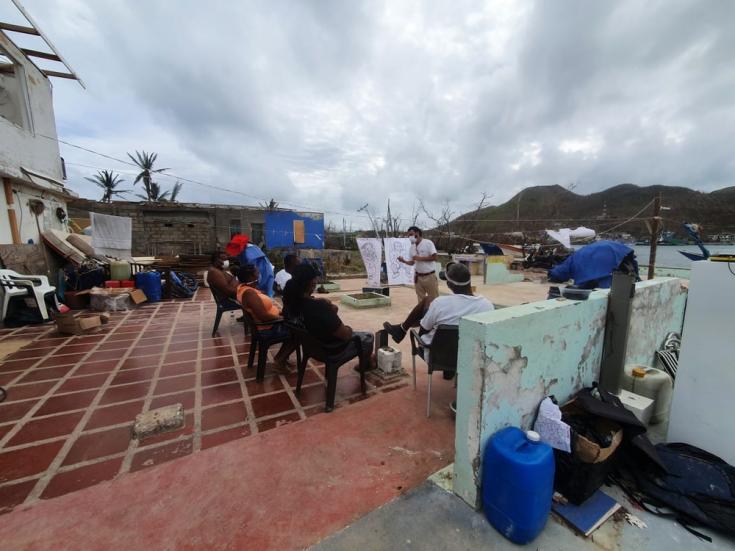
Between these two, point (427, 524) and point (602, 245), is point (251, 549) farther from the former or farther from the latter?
point (602, 245)

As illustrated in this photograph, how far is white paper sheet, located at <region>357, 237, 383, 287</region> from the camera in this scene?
7254 millimetres

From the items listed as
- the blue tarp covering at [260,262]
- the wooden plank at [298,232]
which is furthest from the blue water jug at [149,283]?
the wooden plank at [298,232]

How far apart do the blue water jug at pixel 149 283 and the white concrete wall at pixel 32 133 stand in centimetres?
320

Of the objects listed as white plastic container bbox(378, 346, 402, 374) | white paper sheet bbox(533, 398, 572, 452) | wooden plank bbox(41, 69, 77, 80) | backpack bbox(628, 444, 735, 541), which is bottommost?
backpack bbox(628, 444, 735, 541)

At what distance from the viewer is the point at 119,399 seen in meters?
2.63

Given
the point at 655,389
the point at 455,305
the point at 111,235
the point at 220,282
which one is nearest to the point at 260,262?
the point at 220,282

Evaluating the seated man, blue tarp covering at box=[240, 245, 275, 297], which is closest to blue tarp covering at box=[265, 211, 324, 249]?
blue tarp covering at box=[240, 245, 275, 297]

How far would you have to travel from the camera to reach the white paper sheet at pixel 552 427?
1.59 metres

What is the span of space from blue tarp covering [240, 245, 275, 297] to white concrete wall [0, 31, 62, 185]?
5494mm

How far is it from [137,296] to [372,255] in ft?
16.3

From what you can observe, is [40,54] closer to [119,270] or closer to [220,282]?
[119,270]

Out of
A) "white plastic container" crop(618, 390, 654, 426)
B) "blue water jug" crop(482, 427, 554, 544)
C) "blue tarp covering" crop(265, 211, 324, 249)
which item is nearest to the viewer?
"blue water jug" crop(482, 427, 554, 544)

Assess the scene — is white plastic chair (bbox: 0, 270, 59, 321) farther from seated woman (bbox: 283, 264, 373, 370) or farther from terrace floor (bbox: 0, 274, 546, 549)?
seated woman (bbox: 283, 264, 373, 370)

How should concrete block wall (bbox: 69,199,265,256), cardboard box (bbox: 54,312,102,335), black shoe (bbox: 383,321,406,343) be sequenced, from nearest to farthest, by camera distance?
black shoe (bbox: 383,321,406,343) → cardboard box (bbox: 54,312,102,335) → concrete block wall (bbox: 69,199,265,256)
